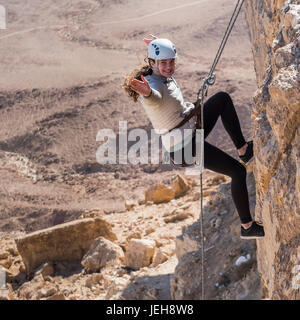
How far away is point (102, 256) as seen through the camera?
8.46 metres

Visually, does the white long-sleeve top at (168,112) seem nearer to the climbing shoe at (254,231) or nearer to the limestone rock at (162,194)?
the climbing shoe at (254,231)

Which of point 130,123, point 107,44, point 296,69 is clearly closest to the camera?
point 296,69

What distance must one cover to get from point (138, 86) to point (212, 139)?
10.2 metres

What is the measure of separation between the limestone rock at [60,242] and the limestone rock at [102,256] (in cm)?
49

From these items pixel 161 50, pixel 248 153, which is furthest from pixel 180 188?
pixel 161 50

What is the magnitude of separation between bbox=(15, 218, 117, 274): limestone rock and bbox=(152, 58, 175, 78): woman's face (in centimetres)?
564

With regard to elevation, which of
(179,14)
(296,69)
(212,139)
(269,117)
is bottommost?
(269,117)

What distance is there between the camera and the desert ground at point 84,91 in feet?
40.7

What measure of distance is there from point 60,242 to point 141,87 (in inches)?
239

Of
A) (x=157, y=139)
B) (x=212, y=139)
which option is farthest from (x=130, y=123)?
(x=212, y=139)

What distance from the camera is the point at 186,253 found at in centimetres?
607

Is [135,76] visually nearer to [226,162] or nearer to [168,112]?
[168,112]

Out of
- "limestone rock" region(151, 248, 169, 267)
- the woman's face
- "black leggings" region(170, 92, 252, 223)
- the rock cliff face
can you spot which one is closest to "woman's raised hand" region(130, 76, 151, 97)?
the woman's face
